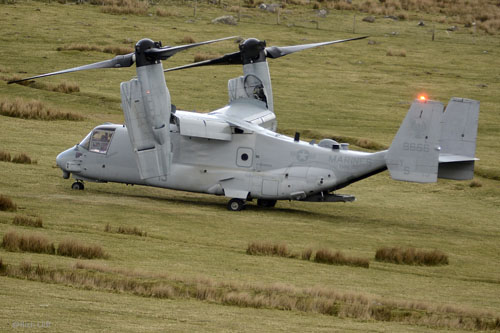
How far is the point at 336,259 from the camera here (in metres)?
26.7

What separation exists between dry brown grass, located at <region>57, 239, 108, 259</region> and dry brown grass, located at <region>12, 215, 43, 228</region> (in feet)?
10.8

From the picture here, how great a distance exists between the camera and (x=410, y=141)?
32094 mm

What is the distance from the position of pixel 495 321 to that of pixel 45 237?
11315mm

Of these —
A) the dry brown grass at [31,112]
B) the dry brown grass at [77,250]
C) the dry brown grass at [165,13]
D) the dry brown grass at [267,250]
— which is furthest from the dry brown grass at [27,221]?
the dry brown grass at [165,13]

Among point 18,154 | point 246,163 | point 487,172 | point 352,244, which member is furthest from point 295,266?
point 487,172

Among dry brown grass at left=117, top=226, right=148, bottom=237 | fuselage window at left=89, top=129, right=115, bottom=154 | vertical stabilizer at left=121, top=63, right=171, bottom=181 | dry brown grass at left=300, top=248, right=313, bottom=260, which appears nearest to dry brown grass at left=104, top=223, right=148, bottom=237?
dry brown grass at left=117, top=226, right=148, bottom=237

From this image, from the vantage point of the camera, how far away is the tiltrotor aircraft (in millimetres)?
31672

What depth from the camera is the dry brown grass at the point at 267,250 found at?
26.9m

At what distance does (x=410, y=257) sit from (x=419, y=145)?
5.41 meters

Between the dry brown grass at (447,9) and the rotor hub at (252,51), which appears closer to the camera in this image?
the rotor hub at (252,51)

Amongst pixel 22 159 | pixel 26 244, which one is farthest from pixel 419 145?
pixel 22 159

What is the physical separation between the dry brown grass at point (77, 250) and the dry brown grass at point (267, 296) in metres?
1.88

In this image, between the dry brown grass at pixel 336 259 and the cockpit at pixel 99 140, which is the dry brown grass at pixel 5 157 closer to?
the cockpit at pixel 99 140

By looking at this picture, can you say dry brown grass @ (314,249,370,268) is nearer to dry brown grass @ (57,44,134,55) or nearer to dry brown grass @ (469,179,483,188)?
dry brown grass @ (469,179,483,188)
